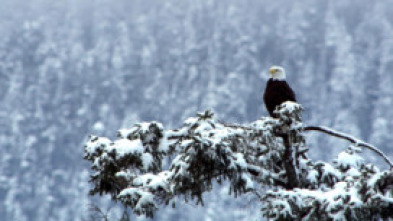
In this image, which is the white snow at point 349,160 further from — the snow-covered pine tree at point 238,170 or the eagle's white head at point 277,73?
the eagle's white head at point 277,73

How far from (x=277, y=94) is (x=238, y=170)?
2.91 meters

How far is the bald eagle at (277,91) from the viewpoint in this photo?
22.5 feet

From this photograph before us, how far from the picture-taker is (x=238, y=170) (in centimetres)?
410

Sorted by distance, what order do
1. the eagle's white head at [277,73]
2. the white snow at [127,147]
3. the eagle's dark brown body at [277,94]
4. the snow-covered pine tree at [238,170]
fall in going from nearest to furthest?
the snow-covered pine tree at [238,170]
the white snow at [127,147]
the eagle's dark brown body at [277,94]
the eagle's white head at [277,73]

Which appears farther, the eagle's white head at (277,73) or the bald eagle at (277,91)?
the eagle's white head at (277,73)

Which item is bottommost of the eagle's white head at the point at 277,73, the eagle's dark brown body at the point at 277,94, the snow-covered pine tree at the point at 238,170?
the snow-covered pine tree at the point at 238,170

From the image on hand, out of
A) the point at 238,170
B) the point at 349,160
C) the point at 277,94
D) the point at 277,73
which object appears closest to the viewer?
the point at 238,170

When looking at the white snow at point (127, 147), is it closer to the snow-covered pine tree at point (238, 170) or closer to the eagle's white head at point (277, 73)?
the snow-covered pine tree at point (238, 170)

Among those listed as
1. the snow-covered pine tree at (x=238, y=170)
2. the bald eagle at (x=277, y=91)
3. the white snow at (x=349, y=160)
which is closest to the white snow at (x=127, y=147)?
the snow-covered pine tree at (x=238, y=170)

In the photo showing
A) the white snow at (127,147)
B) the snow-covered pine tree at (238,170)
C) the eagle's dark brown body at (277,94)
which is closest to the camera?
the snow-covered pine tree at (238,170)

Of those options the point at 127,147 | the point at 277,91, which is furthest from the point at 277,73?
the point at 127,147

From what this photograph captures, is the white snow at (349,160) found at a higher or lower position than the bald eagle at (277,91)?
lower

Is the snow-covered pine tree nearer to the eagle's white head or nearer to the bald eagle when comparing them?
the bald eagle

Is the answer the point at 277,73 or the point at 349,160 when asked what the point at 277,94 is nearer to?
the point at 277,73
